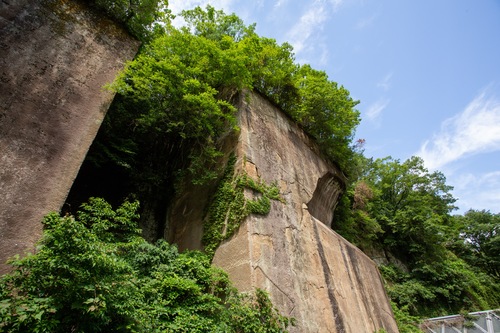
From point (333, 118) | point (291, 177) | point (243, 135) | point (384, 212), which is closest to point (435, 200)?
point (384, 212)

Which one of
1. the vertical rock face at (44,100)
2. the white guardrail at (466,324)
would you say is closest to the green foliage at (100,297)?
the vertical rock face at (44,100)

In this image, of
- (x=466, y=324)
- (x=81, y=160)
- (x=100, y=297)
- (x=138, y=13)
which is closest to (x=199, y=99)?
(x=81, y=160)

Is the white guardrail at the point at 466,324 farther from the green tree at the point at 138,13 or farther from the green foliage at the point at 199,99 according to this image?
the green tree at the point at 138,13

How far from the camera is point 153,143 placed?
11156 millimetres

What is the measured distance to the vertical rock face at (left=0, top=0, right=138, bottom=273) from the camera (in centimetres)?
527

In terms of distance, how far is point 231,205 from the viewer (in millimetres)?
7746

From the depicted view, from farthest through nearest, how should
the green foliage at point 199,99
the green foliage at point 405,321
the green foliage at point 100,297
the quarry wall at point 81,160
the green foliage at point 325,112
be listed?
the green foliage at point 325,112
the green foliage at point 405,321
the green foliage at point 199,99
the quarry wall at point 81,160
the green foliage at point 100,297

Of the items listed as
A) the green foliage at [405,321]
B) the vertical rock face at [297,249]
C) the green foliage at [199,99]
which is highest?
the green foliage at [199,99]

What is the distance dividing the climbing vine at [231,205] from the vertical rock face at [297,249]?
221mm

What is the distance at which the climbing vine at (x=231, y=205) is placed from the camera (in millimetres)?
7422

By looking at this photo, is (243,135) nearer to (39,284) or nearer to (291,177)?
(291,177)

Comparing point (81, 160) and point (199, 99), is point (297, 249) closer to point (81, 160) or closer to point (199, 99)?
point (199, 99)

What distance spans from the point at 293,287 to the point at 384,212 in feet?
54.4

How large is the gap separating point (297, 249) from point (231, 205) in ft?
7.41
